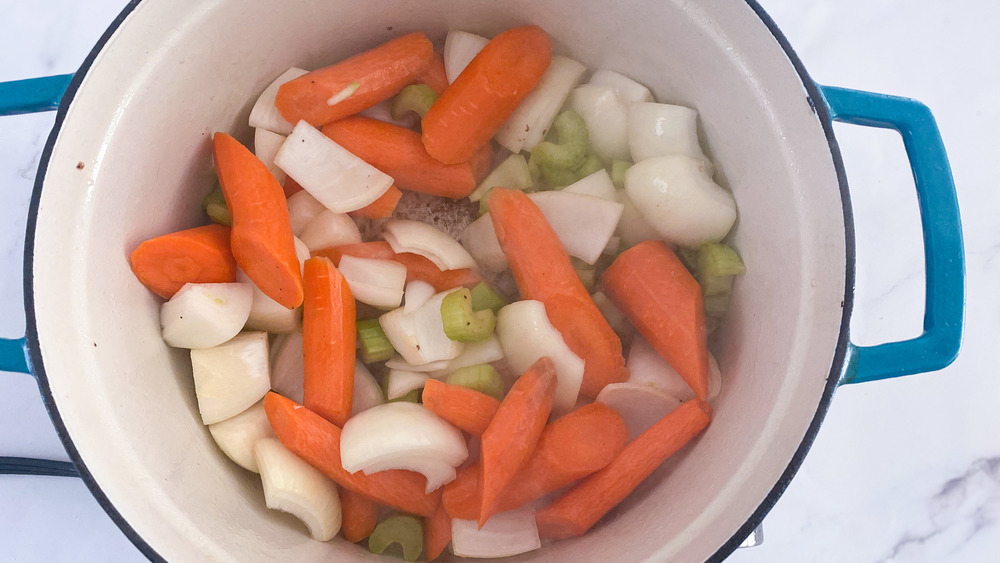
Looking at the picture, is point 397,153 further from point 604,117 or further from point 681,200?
point 681,200

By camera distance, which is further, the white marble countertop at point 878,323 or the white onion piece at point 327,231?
the white marble countertop at point 878,323

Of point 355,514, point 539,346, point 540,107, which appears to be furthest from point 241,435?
point 540,107

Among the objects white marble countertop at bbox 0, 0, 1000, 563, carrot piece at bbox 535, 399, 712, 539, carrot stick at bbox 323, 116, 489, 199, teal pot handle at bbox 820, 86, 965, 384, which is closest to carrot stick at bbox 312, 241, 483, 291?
carrot stick at bbox 323, 116, 489, 199

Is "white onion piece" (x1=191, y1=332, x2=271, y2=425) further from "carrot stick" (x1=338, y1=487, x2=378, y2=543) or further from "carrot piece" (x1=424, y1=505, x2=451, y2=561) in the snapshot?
"carrot piece" (x1=424, y1=505, x2=451, y2=561)

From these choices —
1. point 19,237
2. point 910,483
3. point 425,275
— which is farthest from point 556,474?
point 19,237

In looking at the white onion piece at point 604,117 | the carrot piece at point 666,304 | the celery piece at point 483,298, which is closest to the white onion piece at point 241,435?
the celery piece at point 483,298

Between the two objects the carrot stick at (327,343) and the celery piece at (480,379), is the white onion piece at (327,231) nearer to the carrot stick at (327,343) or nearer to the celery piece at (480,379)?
the carrot stick at (327,343)

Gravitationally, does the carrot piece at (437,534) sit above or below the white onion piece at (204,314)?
below
